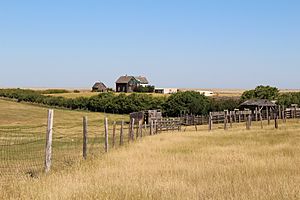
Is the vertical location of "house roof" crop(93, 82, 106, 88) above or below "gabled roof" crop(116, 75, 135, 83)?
below

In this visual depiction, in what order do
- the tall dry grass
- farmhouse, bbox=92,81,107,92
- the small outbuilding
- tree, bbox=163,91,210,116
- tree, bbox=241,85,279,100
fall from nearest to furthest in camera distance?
the tall dry grass → the small outbuilding → tree, bbox=163,91,210,116 → tree, bbox=241,85,279,100 → farmhouse, bbox=92,81,107,92

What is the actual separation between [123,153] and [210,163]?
4.18 metres

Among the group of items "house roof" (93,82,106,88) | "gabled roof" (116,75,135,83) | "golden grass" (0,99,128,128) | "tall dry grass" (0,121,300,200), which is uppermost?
"gabled roof" (116,75,135,83)

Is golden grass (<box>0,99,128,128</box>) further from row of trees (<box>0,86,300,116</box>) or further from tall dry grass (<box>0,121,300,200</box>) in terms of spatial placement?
tall dry grass (<box>0,121,300,200</box>)

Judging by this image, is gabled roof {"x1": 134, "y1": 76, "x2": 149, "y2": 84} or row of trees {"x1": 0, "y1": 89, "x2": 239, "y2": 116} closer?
row of trees {"x1": 0, "y1": 89, "x2": 239, "y2": 116}

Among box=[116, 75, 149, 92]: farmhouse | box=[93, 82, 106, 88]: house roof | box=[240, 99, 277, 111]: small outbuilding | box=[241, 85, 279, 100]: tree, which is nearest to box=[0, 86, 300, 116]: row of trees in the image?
box=[241, 85, 279, 100]: tree

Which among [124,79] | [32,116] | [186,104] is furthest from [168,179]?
[124,79]

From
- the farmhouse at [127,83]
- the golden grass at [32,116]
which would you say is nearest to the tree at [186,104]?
the golden grass at [32,116]

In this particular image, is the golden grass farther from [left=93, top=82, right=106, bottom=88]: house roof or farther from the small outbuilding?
[left=93, top=82, right=106, bottom=88]: house roof

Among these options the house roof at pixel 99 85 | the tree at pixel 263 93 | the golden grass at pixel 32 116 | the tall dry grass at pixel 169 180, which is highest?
the house roof at pixel 99 85

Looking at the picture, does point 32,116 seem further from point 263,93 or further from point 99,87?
point 99,87

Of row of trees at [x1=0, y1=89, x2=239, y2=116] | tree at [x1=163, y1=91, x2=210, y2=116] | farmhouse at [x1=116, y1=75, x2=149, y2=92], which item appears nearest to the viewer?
tree at [x1=163, y1=91, x2=210, y2=116]

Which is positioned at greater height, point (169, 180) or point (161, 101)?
point (161, 101)

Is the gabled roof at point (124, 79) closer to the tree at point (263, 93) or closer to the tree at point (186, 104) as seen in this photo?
the tree at point (263, 93)
